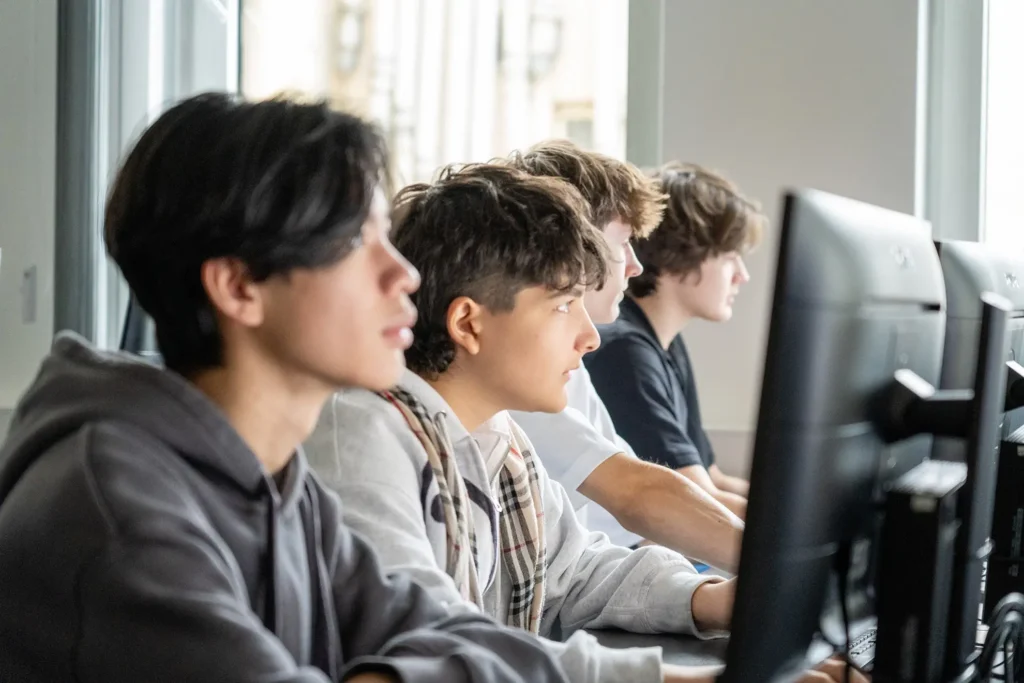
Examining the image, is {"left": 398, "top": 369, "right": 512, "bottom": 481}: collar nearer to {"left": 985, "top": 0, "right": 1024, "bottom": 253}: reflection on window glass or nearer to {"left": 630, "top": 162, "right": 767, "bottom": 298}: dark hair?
{"left": 630, "top": 162, "right": 767, "bottom": 298}: dark hair

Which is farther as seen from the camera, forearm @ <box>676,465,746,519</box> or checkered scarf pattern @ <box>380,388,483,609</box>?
forearm @ <box>676,465,746,519</box>

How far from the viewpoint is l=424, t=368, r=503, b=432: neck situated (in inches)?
50.8

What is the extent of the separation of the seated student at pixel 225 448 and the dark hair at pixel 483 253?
0.31m

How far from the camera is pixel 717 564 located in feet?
5.19

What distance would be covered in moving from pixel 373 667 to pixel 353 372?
224mm

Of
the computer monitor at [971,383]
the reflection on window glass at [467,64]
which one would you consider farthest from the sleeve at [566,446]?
the reflection on window glass at [467,64]

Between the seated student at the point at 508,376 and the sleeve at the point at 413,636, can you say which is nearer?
the sleeve at the point at 413,636

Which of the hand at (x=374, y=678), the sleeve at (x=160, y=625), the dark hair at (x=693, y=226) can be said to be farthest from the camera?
the dark hair at (x=693, y=226)

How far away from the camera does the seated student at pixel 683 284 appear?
2316 millimetres

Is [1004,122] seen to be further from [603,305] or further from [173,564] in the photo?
[173,564]

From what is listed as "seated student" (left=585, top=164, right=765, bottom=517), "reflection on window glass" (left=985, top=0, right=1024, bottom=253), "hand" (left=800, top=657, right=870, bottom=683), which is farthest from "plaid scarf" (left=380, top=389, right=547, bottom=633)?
"reflection on window glass" (left=985, top=0, right=1024, bottom=253)

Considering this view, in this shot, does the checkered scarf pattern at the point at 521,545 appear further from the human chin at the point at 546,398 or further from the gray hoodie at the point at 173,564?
the gray hoodie at the point at 173,564

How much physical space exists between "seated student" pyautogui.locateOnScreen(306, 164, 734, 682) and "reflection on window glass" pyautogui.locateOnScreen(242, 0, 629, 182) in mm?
1729

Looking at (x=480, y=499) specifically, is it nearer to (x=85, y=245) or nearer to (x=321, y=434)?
(x=321, y=434)
